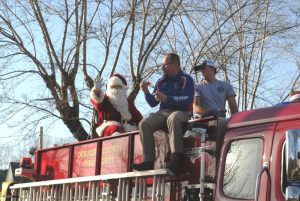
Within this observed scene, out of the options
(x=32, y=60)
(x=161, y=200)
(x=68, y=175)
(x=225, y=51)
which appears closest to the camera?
(x=161, y=200)

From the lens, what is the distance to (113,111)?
7531 mm

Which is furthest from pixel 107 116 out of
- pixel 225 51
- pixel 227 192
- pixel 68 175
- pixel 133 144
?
pixel 225 51

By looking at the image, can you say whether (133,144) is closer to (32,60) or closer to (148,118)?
(148,118)

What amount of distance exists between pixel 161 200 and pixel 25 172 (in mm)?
3651

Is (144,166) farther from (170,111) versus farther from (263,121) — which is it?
(263,121)

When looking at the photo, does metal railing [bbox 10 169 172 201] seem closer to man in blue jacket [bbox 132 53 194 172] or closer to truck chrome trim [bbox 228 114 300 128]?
man in blue jacket [bbox 132 53 194 172]

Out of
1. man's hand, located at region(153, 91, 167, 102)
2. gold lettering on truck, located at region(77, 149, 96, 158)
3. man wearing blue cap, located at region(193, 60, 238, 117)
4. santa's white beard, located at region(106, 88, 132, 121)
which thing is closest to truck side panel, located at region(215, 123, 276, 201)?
man's hand, located at region(153, 91, 167, 102)

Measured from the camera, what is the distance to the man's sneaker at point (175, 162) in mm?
Answer: 4941

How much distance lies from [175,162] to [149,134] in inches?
18.4

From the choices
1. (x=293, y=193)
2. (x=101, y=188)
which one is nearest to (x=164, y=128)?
(x=101, y=188)

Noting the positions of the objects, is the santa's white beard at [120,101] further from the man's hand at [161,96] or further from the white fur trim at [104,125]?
the man's hand at [161,96]

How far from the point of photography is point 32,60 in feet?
44.6

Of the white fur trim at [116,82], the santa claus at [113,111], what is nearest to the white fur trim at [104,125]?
the santa claus at [113,111]

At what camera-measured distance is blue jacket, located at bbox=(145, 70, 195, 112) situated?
→ 538cm
